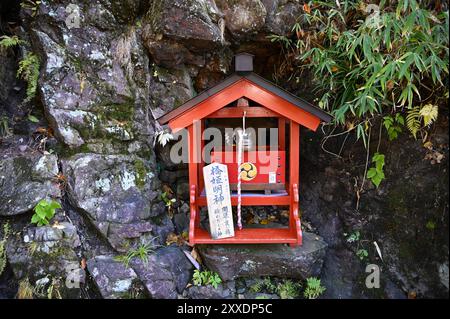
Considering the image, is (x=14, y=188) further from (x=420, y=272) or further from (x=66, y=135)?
(x=420, y=272)

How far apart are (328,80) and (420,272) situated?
294 cm

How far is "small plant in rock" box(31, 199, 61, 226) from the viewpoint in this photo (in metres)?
4.02

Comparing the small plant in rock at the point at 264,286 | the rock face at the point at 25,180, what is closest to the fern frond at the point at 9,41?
the rock face at the point at 25,180

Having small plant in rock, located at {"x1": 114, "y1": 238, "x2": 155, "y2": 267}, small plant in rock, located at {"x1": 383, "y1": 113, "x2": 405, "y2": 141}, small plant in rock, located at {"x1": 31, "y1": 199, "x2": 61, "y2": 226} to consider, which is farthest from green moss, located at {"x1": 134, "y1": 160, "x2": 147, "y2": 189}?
small plant in rock, located at {"x1": 383, "y1": 113, "x2": 405, "y2": 141}

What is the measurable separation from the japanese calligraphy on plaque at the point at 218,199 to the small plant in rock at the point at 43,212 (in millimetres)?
2185

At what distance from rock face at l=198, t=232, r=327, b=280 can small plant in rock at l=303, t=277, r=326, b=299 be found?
0.09m

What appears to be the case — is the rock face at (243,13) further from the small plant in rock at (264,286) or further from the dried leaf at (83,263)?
the dried leaf at (83,263)

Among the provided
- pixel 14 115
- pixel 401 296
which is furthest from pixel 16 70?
pixel 401 296

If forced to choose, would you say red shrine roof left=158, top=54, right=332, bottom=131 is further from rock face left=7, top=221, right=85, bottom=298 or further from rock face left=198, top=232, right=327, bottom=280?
rock face left=7, top=221, right=85, bottom=298

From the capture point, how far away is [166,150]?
5.15 meters

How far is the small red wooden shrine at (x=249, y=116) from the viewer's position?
3.69 metres

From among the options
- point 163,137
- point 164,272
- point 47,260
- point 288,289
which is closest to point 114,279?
point 164,272

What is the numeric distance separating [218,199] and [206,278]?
4.00ft

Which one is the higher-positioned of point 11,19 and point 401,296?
point 11,19
